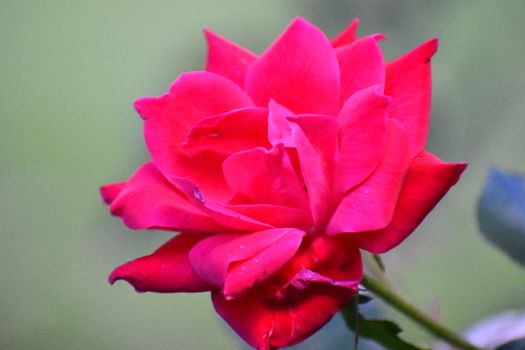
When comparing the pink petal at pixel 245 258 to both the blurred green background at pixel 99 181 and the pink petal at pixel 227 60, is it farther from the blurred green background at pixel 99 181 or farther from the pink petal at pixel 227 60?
the blurred green background at pixel 99 181

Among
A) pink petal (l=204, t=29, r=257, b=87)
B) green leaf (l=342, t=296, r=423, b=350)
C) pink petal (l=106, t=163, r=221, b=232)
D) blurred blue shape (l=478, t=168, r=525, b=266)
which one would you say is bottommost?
green leaf (l=342, t=296, r=423, b=350)

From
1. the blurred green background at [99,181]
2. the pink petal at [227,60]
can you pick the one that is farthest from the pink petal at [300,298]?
the blurred green background at [99,181]

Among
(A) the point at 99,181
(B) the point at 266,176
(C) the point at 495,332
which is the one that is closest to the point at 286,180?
(B) the point at 266,176

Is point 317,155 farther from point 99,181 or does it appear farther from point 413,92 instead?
point 99,181

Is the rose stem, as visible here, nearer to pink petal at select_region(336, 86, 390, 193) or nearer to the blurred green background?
pink petal at select_region(336, 86, 390, 193)

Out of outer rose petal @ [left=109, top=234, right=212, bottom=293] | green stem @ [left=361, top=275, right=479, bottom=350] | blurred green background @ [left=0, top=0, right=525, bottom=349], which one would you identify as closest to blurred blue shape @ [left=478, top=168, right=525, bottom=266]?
green stem @ [left=361, top=275, right=479, bottom=350]

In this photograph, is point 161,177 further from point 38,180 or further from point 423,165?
point 38,180

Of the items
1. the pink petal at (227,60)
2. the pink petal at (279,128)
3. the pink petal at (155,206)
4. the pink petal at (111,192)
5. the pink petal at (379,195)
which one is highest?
the pink petal at (227,60)
